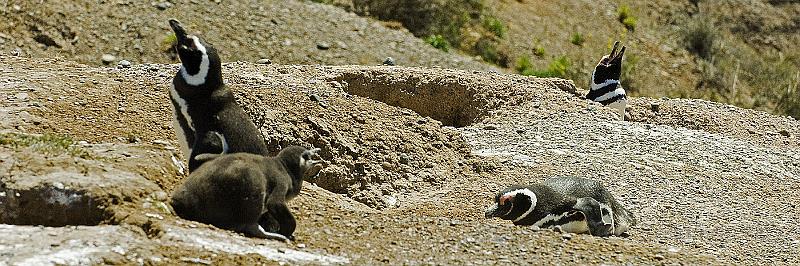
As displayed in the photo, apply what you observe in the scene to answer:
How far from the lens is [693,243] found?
25.7 feet

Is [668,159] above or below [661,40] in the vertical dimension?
above

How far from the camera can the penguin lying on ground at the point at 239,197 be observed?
5828mm

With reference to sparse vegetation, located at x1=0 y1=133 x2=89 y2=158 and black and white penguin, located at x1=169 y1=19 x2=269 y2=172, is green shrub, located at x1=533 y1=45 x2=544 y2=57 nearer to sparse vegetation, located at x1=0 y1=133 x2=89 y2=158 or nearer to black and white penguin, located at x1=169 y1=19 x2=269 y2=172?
black and white penguin, located at x1=169 y1=19 x2=269 y2=172

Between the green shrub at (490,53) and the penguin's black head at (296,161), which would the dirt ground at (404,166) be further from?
the green shrub at (490,53)

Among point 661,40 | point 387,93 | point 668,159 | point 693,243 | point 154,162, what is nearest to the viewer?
point 154,162

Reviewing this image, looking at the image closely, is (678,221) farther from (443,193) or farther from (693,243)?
(443,193)

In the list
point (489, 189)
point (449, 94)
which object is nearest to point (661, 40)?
point (449, 94)

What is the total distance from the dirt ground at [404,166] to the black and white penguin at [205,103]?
275 millimetres

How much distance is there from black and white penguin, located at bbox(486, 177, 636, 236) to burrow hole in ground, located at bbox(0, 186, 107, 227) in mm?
2966

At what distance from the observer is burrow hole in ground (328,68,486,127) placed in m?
11.1

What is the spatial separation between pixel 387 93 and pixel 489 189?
106 inches

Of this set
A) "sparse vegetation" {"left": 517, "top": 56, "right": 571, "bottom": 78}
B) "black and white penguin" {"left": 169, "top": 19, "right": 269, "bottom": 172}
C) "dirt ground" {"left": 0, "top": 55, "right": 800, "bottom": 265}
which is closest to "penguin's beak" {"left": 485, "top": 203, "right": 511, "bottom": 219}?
"dirt ground" {"left": 0, "top": 55, "right": 800, "bottom": 265}

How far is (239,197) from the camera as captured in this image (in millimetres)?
5820

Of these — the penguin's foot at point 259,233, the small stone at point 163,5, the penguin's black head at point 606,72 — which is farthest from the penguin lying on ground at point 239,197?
the small stone at point 163,5
